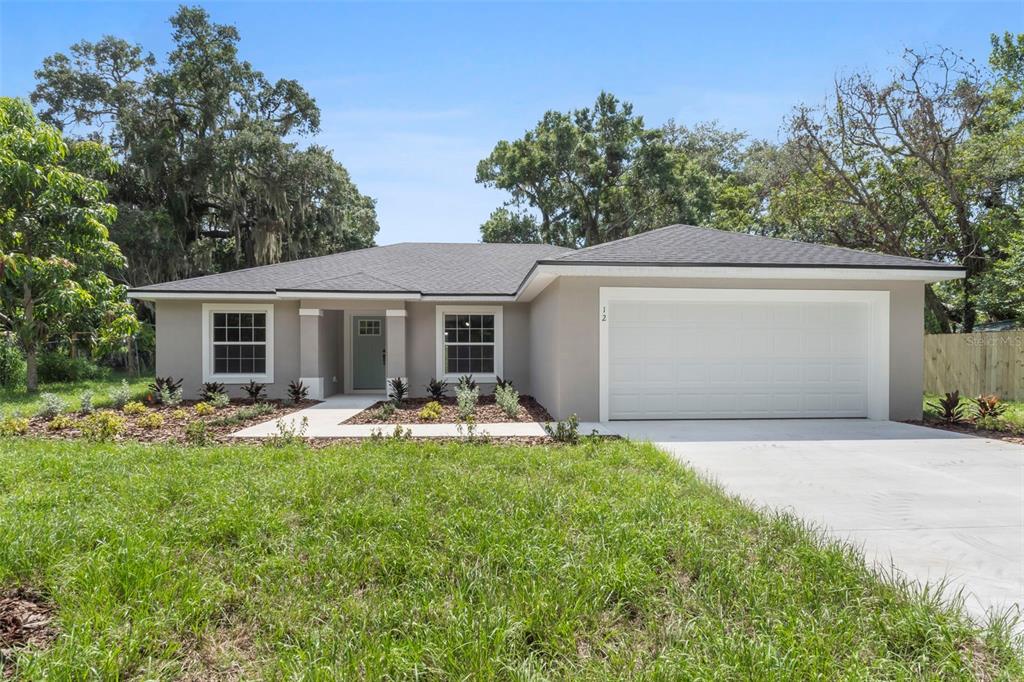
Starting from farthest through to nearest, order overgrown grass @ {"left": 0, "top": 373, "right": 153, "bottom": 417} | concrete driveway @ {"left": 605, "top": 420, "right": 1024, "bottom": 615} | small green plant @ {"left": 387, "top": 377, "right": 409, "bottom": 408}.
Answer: small green plant @ {"left": 387, "top": 377, "right": 409, "bottom": 408} → overgrown grass @ {"left": 0, "top": 373, "right": 153, "bottom": 417} → concrete driveway @ {"left": 605, "top": 420, "right": 1024, "bottom": 615}

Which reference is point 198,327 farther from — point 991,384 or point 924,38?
point 924,38

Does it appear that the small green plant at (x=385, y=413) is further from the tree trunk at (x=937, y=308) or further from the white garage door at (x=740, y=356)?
the tree trunk at (x=937, y=308)

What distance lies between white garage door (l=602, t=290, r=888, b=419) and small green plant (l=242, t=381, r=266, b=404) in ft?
25.9

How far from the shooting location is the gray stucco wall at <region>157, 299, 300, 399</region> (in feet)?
40.6

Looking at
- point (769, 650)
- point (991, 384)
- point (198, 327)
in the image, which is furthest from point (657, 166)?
point (769, 650)

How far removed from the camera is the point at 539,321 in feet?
37.2

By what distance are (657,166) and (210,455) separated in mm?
21710

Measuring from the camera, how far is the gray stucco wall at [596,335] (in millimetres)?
8789

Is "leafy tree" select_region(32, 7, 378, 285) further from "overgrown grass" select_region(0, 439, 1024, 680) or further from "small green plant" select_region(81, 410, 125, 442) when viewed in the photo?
"overgrown grass" select_region(0, 439, 1024, 680)

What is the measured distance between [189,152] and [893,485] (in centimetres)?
2543

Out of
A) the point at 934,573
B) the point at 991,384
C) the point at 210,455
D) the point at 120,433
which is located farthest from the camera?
the point at 991,384

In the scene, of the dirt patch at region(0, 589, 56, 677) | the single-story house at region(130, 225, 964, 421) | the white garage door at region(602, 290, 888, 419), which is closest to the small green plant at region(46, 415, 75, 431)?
the dirt patch at region(0, 589, 56, 677)

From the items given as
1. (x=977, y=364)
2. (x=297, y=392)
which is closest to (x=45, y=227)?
(x=297, y=392)

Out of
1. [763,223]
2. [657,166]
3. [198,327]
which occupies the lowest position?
[198,327]
